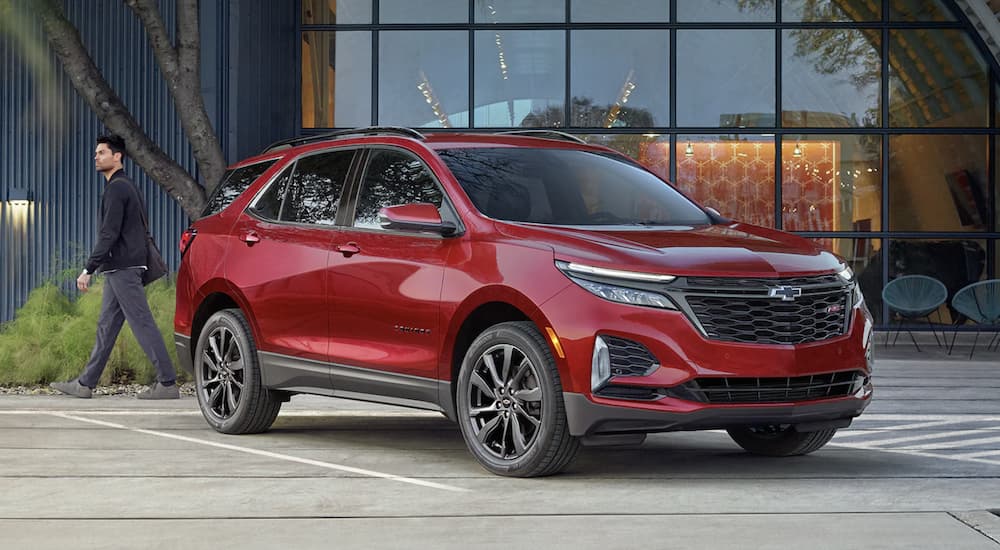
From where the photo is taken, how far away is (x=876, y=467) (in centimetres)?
781

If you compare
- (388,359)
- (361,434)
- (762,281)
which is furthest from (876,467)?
(361,434)

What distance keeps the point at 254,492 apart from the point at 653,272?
6.77 ft

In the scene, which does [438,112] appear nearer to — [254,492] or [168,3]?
[168,3]

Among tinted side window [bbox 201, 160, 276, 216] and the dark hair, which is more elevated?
the dark hair

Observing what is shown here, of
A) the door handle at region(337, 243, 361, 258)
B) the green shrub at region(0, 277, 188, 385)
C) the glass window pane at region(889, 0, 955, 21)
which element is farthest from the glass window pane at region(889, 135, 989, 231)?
the door handle at region(337, 243, 361, 258)

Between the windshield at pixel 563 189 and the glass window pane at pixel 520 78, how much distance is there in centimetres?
1164

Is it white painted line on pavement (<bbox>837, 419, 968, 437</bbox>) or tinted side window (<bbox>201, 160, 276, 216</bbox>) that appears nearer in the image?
white painted line on pavement (<bbox>837, 419, 968, 437</bbox>)

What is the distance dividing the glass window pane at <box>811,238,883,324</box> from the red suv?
12133mm

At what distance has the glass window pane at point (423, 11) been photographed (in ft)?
67.5

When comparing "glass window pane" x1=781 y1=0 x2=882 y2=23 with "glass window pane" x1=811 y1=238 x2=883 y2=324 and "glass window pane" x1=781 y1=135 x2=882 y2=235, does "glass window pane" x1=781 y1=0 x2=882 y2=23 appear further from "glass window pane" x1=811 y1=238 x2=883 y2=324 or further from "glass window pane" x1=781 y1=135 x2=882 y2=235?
"glass window pane" x1=811 y1=238 x2=883 y2=324

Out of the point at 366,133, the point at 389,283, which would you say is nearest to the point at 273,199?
the point at 366,133

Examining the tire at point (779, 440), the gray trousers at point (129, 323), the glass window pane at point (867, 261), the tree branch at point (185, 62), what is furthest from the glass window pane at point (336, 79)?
the tire at point (779, 440)

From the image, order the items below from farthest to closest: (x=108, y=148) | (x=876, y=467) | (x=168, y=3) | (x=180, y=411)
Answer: (x=168, y=3) < (x=108, y=148) < (x=180, y=411) < (x=876, y=467)

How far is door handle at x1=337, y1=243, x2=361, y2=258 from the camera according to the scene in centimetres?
829
